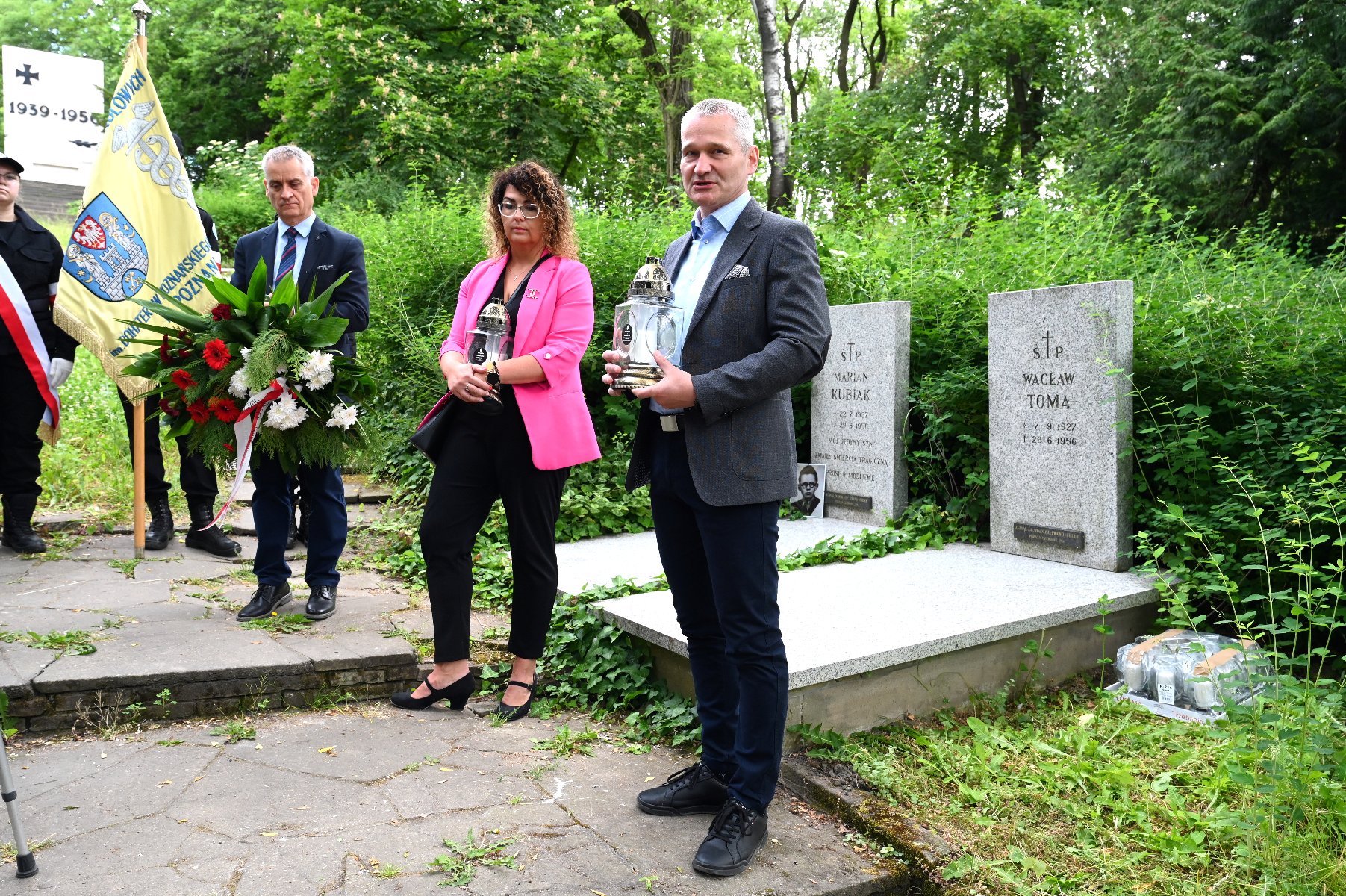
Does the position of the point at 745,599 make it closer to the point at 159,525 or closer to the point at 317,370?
the point at 317,370

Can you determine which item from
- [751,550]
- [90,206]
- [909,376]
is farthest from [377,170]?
[751,550]

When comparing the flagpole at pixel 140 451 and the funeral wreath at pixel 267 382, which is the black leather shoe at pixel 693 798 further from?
the flagpole at pixel 140 451

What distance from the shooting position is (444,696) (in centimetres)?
399

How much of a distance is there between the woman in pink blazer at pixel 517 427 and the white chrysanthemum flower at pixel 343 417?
79 cm

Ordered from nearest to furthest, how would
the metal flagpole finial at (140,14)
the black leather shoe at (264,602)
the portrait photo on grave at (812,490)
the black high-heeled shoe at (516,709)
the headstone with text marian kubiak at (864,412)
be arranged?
1. the black high-heeled shoe at (516,709)
2. the black leather shoe at (264,602)
3. the metal flagpole finial at (140,14)
4. the headstone with text marian kubiak at (864,412)
5. the portrait photo on grave at (812,490)

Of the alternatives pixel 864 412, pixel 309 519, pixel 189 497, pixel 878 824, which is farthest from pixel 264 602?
pixel 864 412

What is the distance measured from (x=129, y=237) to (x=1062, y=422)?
5313 millimetres

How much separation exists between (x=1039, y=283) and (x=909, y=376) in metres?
1.00

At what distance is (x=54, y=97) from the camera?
12.4 m

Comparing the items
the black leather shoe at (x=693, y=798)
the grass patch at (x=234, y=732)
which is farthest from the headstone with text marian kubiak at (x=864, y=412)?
the grass patch at (x=234, y=732)

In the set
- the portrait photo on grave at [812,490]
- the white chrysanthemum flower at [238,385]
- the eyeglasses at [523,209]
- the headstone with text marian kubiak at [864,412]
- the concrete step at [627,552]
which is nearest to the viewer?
the eyeglasses at [523,209]

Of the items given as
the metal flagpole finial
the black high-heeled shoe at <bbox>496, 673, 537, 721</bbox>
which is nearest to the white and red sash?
the metal flagpole finial

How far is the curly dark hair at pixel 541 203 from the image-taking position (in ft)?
12.4

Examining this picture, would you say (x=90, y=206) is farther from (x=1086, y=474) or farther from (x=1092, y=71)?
(x=1092, y=71)
